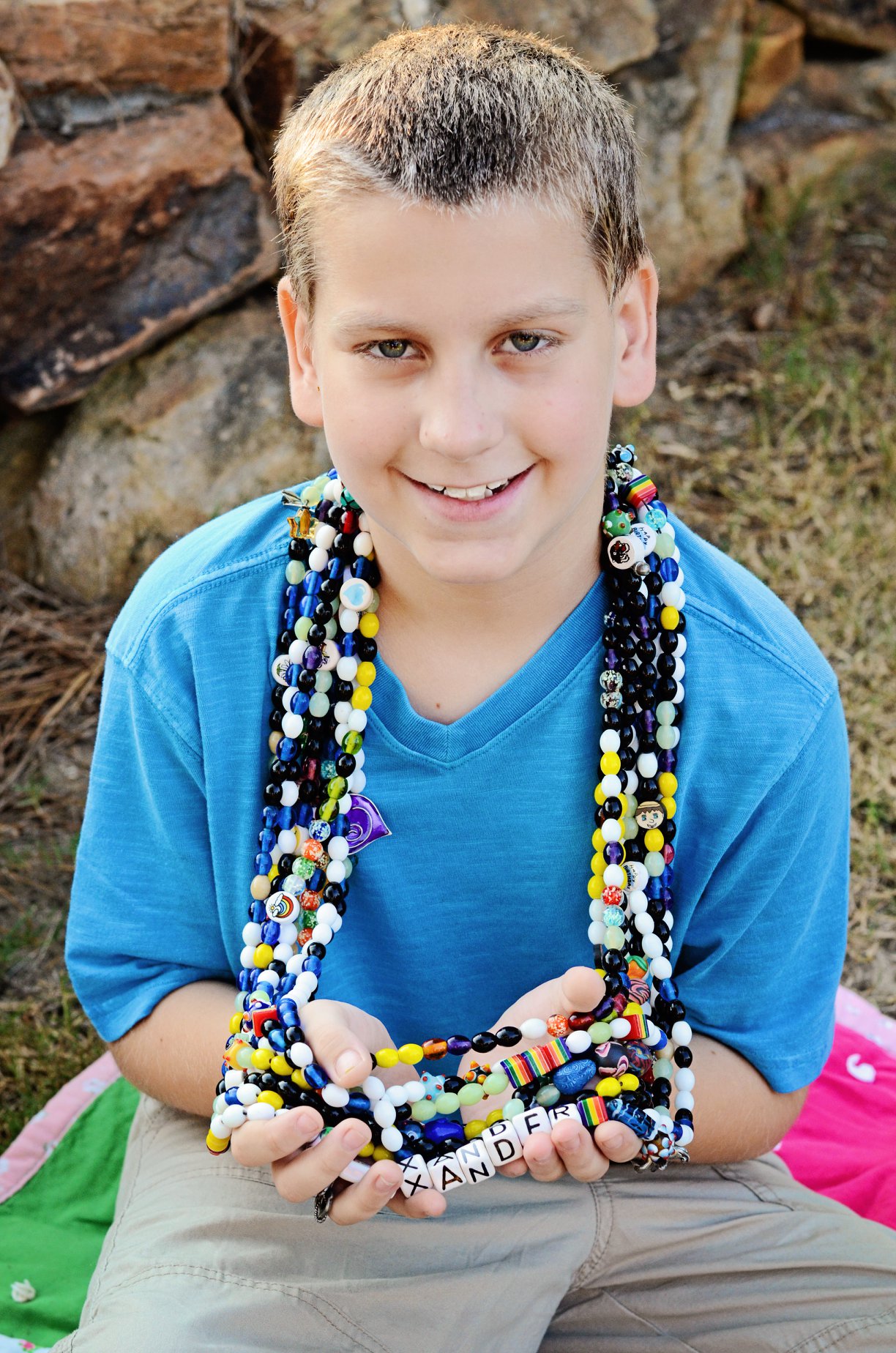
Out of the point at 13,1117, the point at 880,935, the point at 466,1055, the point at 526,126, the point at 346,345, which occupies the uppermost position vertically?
the point at 526,126

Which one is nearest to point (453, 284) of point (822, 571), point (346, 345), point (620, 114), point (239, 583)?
point (346, 345)

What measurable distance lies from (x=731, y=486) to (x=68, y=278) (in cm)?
194

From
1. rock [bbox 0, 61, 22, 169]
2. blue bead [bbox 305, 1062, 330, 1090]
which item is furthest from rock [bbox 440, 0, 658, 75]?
blue bead [bbox 305, 1062, 330, 1090]

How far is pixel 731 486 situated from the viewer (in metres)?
3.99

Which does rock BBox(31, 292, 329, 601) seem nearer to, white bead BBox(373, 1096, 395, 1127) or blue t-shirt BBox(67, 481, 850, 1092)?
blue t-shirt BBox(67, 481, 850, 1092)

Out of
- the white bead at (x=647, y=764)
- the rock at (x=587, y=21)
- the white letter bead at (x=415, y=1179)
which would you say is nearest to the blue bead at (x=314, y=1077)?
the white letter bead at (x=415, y=1179)

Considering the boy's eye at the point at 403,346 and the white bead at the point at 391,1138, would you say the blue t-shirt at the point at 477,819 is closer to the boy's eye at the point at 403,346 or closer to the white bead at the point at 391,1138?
the white bead at the point at 391,1138

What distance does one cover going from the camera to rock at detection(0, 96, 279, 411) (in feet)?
10.5

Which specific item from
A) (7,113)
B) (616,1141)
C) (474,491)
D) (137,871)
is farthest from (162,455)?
(616,1141)

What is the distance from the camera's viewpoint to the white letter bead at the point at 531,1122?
63.6 inches

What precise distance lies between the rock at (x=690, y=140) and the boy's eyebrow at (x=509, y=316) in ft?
9.59

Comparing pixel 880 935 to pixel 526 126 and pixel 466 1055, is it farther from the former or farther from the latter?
pixel 526 126

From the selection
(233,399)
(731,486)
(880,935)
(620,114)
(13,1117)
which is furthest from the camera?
(731,486)

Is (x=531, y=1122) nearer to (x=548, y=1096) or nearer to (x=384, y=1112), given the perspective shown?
(x=548, y=1096)
